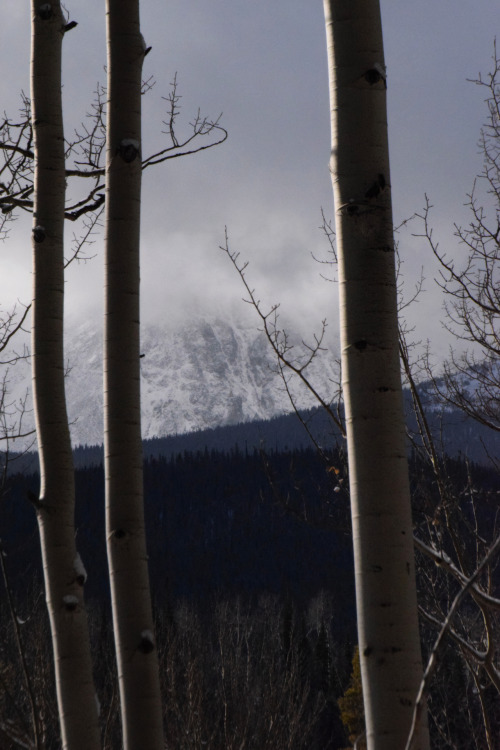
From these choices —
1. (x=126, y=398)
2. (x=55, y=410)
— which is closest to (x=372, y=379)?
(x=126, y=398)

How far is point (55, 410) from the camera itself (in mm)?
2789

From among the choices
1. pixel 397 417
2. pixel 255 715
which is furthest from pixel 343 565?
pixel 397 417

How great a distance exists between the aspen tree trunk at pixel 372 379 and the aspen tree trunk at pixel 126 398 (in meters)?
0.95

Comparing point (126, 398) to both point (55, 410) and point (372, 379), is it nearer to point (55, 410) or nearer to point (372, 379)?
point (55, 410)

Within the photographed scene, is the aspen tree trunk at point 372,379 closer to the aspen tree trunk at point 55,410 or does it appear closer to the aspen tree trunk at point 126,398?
the aspen tree trunk at point 126,398

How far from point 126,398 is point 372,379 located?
1.07 meters

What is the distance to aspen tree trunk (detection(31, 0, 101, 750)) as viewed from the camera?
246 cm

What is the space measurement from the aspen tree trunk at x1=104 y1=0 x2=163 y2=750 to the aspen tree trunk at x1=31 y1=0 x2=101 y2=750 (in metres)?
0.34

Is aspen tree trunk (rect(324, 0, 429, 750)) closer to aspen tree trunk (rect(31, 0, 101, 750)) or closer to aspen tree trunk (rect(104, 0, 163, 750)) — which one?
aspen tree trunk (rect(104, 0, 163, 750))

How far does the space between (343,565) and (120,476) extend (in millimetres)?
74889

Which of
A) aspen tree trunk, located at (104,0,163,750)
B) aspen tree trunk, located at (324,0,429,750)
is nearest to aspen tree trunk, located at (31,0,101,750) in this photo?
aspen tree trunk, located at (104,0,163,750)

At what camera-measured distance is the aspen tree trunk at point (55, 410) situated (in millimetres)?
2459

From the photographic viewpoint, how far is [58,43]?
125 inches

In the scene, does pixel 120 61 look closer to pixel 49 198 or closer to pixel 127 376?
pixel 49 198
